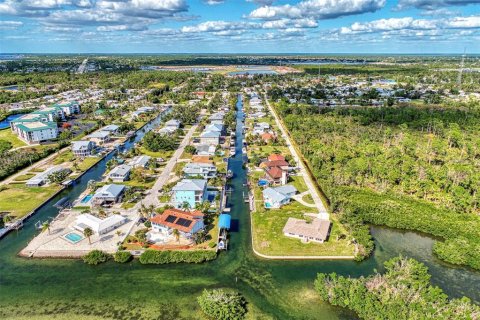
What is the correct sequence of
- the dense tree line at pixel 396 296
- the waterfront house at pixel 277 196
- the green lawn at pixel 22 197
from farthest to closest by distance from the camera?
the waterfront house at pixel 277 196 < the green lawn at pixel 22 197 < the dense tree line at pixel 396 296

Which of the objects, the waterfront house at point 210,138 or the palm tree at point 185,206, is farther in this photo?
the waterfront house at point 210,138

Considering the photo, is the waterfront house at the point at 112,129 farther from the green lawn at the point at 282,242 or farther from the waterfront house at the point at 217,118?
the green lawn at the point at 282,242

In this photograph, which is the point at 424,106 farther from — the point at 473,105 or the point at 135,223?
the point at 135,223

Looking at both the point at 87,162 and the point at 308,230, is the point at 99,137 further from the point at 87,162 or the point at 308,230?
the point at 308,230

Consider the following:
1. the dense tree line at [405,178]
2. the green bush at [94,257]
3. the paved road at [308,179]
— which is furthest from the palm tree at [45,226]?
the dense tree line at [405,178]

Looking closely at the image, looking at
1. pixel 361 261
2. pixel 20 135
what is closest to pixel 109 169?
pixel 20 135

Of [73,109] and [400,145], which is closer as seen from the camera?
[400,145]

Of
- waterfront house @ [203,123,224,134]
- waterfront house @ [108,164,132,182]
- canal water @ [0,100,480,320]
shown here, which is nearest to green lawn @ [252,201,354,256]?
canal water @ [0,100,480,320]
